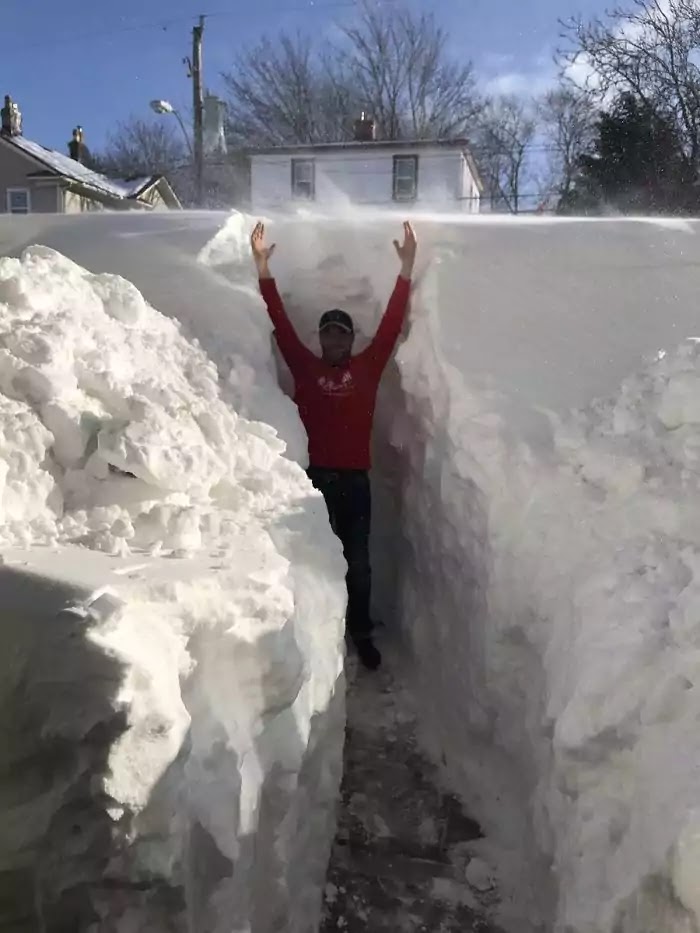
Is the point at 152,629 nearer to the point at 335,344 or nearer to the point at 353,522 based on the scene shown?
the point at 353,522

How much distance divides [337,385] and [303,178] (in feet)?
54.7

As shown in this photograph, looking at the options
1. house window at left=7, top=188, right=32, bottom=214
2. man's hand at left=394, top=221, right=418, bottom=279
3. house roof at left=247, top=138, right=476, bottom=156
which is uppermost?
house roof at left=247, top=138, right=476, bottom=156

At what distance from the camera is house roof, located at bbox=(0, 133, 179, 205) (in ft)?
65.8

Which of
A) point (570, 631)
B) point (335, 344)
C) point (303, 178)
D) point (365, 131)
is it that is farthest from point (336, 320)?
point (365, 131)

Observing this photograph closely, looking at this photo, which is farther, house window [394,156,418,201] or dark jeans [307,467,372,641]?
house window [394,156,418,201]

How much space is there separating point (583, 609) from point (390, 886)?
1106mm

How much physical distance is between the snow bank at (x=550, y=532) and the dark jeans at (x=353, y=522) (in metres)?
0.24

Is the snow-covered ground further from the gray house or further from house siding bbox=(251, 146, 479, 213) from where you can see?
the gray house

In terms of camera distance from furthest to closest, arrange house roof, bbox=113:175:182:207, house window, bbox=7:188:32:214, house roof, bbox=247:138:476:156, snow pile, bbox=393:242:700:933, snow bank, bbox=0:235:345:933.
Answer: house roof, bbox=113:175:182:207
house window, bbox=7:188:32:214
house roof, bbox=247:138:476:156
snow pile, bbox=393:242:700:933
snow bank, bbox=0:235:345:933

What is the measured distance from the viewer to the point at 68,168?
69.1 ft

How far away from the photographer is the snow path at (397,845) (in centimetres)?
261

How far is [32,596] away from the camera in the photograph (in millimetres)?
1839

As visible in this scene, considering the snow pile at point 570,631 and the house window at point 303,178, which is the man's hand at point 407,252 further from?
the house window at point 303,178

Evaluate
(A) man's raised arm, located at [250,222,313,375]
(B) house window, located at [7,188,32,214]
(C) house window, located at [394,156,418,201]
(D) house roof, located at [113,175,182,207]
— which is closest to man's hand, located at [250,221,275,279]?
(A) man's raised arm, located at [250,222,313,375]
